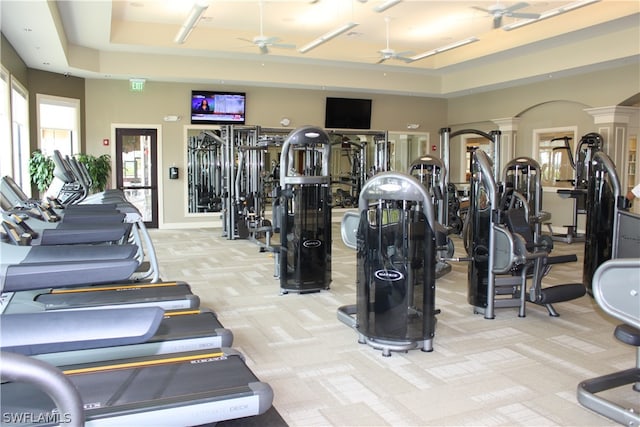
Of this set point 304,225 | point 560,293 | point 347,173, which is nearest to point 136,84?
point 347,173

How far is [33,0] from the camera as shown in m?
5.49

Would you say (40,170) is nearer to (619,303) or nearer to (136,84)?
(136,84)

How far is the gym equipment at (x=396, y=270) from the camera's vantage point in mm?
3594

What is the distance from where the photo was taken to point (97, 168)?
994 cm

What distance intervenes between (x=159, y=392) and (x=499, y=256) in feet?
10.3

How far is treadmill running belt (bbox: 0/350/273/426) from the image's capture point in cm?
206

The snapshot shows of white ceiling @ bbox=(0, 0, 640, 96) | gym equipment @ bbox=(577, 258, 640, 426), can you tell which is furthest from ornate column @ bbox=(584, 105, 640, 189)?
gym equipment @ bbox=(577, 258, 640, 426)

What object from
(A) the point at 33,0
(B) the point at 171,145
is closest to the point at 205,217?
(B) the point at 171,145

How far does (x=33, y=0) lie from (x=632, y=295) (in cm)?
599

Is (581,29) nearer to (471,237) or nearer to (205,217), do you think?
(471,237)

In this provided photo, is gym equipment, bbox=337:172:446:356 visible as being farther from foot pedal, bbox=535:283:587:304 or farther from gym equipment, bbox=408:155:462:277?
gym equipment, bbox=408:155:462:277

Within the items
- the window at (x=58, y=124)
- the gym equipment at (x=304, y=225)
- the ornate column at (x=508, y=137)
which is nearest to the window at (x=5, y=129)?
the window at (x=58, y=124)

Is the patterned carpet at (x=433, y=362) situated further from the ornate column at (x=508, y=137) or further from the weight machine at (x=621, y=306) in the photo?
the ornate column at (x=508, y=137)

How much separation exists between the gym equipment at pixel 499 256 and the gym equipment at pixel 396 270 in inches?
41.0
